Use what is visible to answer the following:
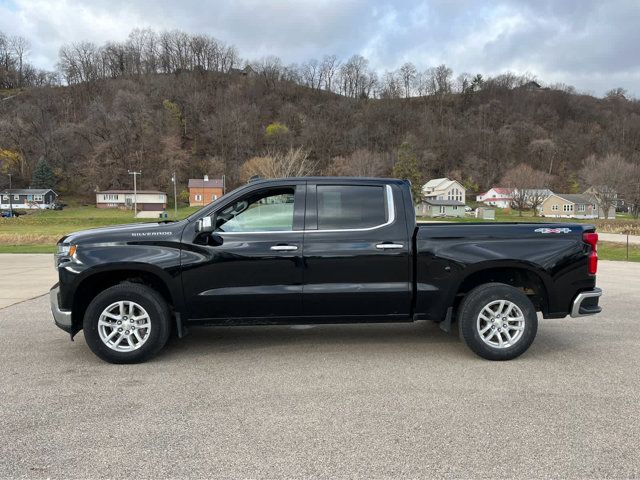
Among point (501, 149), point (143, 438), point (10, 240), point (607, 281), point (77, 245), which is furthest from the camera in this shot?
point (501, 149)

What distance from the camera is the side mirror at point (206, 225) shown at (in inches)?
187

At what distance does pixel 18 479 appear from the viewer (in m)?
2.79

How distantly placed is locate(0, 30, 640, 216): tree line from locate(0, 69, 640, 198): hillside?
318mm

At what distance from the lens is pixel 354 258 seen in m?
4.83

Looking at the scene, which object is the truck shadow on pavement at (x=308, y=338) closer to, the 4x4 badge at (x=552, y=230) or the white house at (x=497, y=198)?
the 4x4 badge at (x=552, y=230)

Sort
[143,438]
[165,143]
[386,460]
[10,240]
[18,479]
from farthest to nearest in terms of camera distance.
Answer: [165,143]
[10,240]
[143,438]
[386,460]
[18,479]

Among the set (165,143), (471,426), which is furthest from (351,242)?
(165,143)

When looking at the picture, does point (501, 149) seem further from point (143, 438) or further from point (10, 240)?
point (143, 438)

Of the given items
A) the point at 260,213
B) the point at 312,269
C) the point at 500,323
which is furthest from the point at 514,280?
the point at 260,213

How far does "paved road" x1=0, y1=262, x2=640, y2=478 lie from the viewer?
2.98 meters

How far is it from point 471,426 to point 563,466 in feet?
2.19

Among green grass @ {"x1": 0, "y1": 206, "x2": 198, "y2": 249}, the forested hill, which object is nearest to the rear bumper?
green grass @ {"x1": 0, "y1": 206, "x2": 198, "y2": 249}

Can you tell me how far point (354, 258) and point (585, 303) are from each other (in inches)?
98.5

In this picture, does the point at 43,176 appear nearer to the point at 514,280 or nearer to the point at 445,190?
the point at 445,190
